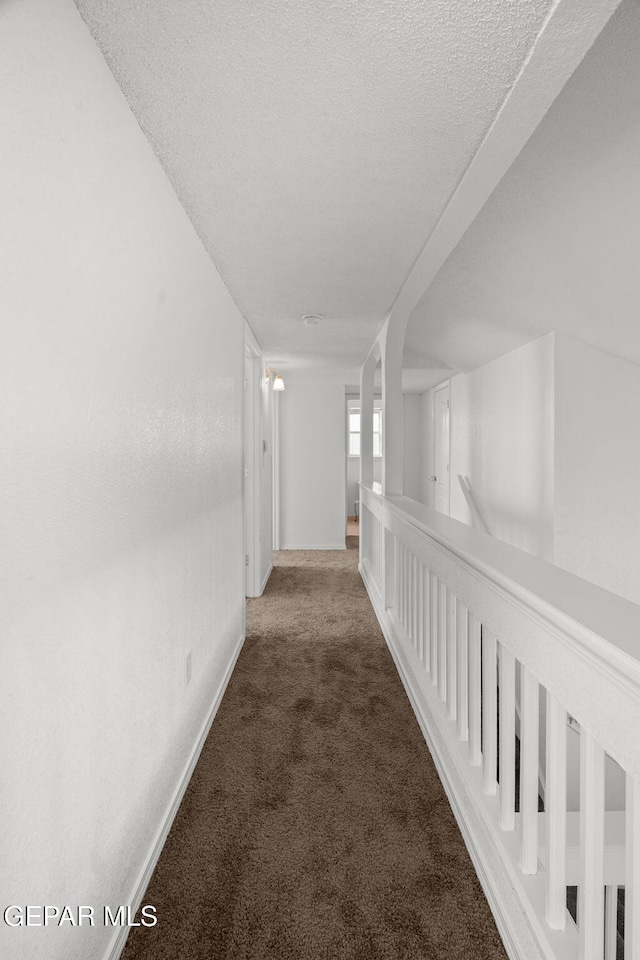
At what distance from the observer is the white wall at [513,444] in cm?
353

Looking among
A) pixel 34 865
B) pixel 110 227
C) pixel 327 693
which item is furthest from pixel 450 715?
pixel 110 227

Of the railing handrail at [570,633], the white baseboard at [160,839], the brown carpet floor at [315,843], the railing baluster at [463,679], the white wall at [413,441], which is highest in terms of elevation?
the white wall at [413,441]

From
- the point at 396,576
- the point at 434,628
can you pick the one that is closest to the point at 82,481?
the point at 434,628

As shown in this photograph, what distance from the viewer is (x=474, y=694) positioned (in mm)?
1837

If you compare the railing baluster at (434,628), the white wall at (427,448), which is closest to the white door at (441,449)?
the white wall at (427,448)

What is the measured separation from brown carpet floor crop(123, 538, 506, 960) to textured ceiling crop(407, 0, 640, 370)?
227cm

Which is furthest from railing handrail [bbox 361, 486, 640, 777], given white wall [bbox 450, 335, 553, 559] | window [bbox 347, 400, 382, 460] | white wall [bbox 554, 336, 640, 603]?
window [bbox 347, 400, 382, 460]

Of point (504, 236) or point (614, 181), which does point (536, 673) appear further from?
point (504, 236)

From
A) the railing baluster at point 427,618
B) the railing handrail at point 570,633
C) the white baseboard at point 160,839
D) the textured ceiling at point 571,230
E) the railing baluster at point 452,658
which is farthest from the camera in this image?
the railing baluster at point 427,618

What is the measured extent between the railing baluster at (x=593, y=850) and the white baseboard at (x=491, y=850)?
0.15m

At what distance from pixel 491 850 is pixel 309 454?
5.38 metres

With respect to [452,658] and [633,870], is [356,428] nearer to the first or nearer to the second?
[452,658]

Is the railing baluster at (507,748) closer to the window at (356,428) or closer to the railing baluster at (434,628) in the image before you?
the railing baluster at (434,628)

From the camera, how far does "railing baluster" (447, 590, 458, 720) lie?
6.80 feet
